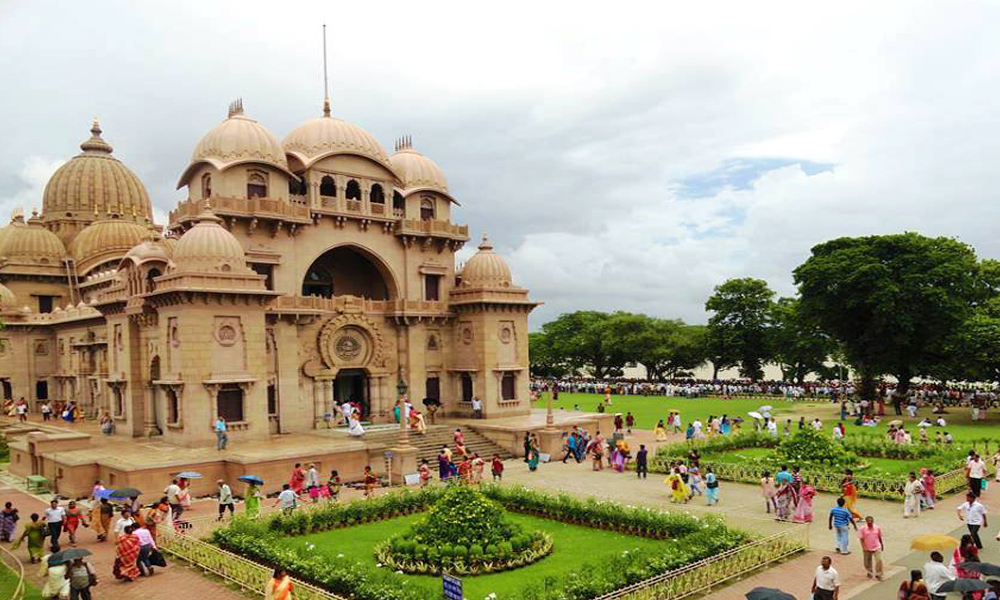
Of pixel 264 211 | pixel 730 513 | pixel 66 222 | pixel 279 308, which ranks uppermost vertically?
pixel 66 222

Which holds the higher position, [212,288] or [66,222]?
[66,222]

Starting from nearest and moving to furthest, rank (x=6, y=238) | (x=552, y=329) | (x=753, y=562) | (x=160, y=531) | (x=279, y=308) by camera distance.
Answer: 1. (x=753, y=562)
2. (x=160, y=531)
3. (x=279, y=308)
4. (x=6, y=238)
5. (x=552, y=329)

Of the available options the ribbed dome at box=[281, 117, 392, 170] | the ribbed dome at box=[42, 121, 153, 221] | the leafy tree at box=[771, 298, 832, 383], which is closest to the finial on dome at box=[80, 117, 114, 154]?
the ribbed dome at box=[42, 121, 153, 221]

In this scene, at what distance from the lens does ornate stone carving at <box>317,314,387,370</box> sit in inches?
1481

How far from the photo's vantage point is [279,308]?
3553cm

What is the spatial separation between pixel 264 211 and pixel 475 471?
1663cm

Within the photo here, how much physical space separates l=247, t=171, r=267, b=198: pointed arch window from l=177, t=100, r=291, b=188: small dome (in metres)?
0.67

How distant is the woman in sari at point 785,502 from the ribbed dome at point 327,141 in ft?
89.0

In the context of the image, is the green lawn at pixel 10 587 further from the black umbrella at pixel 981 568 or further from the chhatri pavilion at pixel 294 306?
the black umbrella at pixel 981 568

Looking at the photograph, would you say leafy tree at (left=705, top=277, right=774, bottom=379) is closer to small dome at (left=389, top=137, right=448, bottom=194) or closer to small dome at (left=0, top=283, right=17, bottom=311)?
small dome at (left=389, top=137, right=448, bottom=194)

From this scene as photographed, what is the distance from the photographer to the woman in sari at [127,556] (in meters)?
16.8

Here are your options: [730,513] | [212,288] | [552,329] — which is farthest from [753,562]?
[552,329]

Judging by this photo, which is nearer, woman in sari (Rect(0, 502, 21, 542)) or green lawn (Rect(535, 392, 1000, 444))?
woman in sari (Rect(0, 502, 21, 542))

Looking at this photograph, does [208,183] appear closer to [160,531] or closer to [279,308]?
[279,308]
